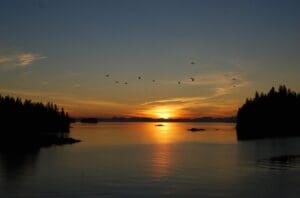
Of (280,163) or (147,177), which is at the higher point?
(280,163)

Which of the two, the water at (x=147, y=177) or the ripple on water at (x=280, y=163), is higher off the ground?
the ripple on water at (x=280, y=163)

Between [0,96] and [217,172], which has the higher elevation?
[0,96]

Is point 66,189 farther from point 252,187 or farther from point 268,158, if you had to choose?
point 268,158

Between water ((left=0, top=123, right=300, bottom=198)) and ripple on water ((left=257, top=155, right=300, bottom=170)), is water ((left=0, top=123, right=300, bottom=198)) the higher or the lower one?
the lower one

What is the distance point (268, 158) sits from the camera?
99.9m

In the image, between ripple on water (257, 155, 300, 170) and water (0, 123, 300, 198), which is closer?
water (0, 123, 300, 198)

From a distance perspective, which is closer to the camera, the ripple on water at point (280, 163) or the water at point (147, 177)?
the water at point (147, 177)

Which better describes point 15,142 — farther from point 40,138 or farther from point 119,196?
point 119,196

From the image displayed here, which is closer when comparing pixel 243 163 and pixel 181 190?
pixel 181 190

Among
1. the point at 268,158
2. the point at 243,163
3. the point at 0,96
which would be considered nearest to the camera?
the point at 243,163

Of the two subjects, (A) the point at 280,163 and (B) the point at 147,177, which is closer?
(B) the point at 147,177

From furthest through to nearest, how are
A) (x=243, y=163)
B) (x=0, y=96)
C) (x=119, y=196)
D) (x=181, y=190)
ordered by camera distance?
1. (x=0, y=96)
2. (x=243, y=163)
3. (x=181, y=190)
4. (x=119, y=196)

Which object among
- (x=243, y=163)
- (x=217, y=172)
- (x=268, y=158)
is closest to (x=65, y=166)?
(x=217, y=172)

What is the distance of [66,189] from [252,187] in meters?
25.8
